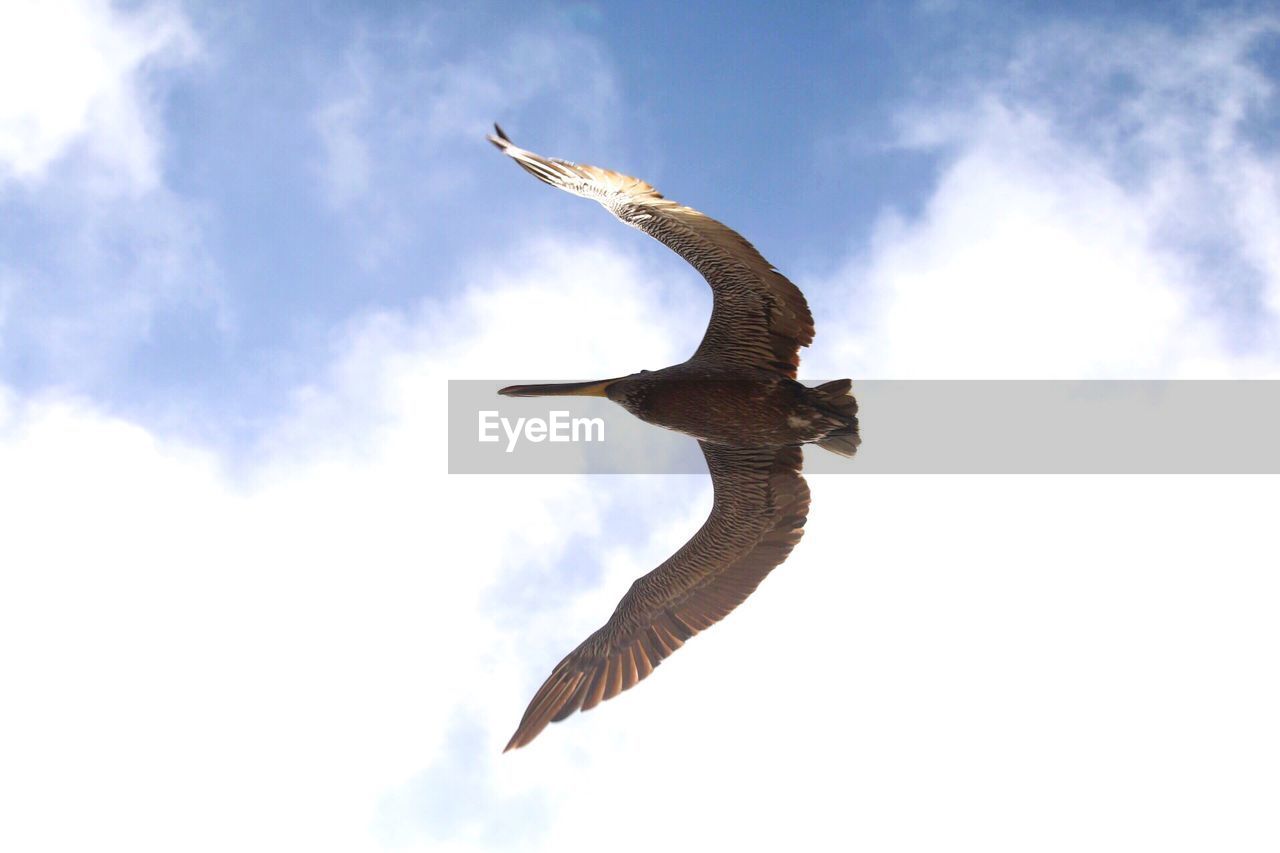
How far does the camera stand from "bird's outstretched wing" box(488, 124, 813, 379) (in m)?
9.80

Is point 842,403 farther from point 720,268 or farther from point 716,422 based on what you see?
point 720,268

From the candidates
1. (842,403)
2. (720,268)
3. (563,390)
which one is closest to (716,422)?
(842,403)

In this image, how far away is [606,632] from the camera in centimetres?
1157

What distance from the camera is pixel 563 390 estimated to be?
37.1 feet

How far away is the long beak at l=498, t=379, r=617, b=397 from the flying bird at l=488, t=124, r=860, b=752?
14mm

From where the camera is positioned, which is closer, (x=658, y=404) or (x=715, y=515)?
(x=658, y=404)

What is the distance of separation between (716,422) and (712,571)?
1852 millimetres

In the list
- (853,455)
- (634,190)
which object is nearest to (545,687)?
(853,455)

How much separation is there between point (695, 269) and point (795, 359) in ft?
4.71

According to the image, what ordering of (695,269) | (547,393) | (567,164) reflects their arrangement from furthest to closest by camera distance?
1. (547,393)
2. (695,269)
3. (567,164)

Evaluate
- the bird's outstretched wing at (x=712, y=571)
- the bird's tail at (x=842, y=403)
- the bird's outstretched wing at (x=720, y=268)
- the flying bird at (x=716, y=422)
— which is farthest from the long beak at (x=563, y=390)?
the bird's tail at (x=842, y=403)

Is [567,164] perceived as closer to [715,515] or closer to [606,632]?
[715,515]

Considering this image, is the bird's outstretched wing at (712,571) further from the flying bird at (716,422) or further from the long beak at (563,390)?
the long beak at (563,390)

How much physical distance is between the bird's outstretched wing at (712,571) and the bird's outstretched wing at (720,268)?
132cm
